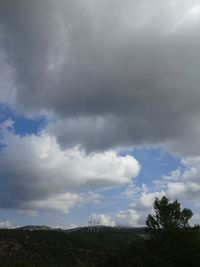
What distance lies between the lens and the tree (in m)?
67.6

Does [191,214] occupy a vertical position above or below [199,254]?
above

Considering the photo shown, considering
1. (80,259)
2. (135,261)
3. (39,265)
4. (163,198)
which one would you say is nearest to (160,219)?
(163,198)

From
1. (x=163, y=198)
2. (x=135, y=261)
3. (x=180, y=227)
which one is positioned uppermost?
(x=163, y=198)

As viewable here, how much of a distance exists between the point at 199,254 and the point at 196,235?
650 cm

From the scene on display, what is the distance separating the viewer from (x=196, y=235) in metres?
59.0

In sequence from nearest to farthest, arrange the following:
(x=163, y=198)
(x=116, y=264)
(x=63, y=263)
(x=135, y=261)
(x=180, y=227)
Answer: (x=135, y=261) → (x=116, y=264) → (x=180, y=227) → (x=163, y=198) → (x=63, y=263)

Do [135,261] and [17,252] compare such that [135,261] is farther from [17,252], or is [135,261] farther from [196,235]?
[17,252]

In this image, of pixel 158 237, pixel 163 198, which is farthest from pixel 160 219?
pixel 158 237

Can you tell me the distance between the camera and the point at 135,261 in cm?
5616

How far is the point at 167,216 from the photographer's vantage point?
228ft

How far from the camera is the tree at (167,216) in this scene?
6756 centimetres

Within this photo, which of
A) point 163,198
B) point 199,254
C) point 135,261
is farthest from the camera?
point 163,198

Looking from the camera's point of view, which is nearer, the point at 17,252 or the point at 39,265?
the point at 39,265

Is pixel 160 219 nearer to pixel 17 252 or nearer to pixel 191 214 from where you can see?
pixel 191 214
